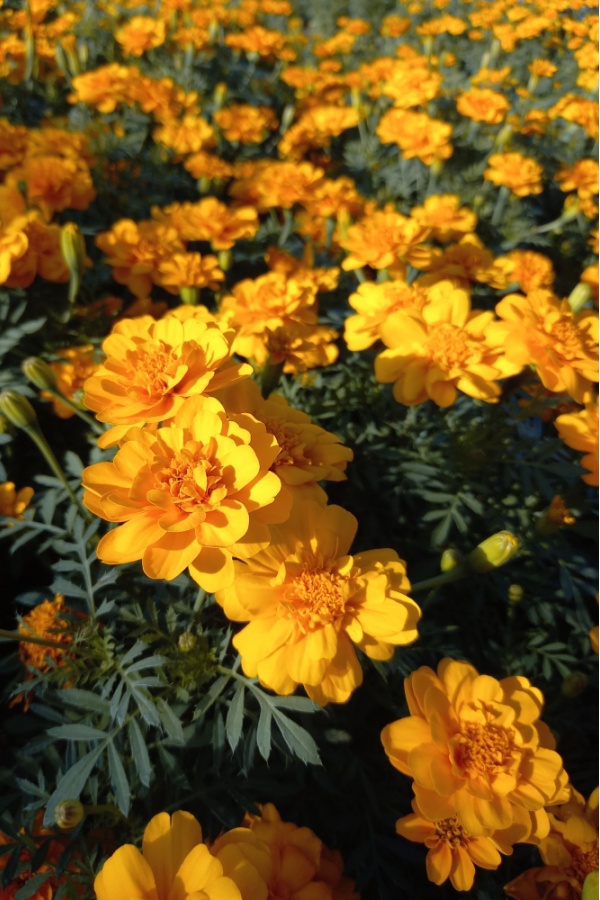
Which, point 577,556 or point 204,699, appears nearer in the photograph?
point 204,699

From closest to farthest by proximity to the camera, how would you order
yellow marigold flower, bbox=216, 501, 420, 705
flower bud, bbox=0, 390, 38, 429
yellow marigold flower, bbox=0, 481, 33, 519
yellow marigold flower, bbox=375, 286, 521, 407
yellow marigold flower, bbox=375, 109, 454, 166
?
1. yellow marigold flower, bbox=216, 501, 420, 705
2. flower bud, bbox=0, 390, 38, 429
3. yellow marigold flower, bbox=375, 286, 521, 407
4. yellow marigold flower, bbox=0, 481, 33, 519
5. yellow marigold flower, bbox=375, 109, 454, 166

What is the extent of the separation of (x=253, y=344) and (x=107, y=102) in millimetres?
1719

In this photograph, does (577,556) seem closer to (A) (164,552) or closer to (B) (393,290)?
(B) (393,290)

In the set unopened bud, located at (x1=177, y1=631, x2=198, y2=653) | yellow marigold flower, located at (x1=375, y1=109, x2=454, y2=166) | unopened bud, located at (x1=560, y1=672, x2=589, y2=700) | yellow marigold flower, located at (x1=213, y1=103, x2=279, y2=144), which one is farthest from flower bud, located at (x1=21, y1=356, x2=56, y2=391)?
yellow marigold flower, located at (x1=213, y1=103, x2=279, y2=144)

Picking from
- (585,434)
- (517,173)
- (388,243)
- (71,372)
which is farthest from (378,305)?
(517,173)

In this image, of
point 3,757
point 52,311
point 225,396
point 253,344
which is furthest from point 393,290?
point 3,757

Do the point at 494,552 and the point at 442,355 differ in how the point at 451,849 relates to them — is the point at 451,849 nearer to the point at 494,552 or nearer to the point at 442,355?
the point at 494,552

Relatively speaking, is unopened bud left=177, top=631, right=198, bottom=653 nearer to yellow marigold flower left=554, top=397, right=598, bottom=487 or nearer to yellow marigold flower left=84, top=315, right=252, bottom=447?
yellow marigold flower left=84, top=315, right=252, bottom=447

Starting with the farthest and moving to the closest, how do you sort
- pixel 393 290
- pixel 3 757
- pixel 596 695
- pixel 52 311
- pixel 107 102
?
pixel 107 102 → pixel 52 311 → pixel 596 695 → pixel 393 290 → pixel 3 757

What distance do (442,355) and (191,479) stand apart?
2.11ft

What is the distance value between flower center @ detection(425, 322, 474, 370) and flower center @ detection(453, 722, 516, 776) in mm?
652

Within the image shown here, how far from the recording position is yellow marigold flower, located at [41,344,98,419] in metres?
1.39

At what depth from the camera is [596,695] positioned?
1423mm

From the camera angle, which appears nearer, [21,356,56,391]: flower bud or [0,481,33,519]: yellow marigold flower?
[21,356,56,391]: flower bud
